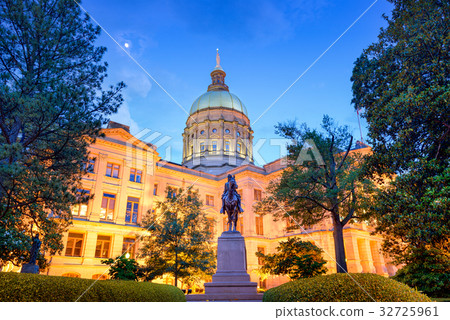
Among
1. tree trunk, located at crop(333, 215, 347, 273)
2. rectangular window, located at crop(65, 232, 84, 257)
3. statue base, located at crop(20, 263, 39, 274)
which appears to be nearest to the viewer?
statue base, located at crop(20, 263, 39, 274)

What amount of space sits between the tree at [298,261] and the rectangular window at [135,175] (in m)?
22.8

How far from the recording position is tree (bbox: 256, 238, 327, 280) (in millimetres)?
21844

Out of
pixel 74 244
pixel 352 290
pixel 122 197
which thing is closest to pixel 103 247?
pixel 74 244

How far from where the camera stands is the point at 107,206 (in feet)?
121

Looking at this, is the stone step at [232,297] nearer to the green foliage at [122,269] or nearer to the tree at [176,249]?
the green foliage at [122,269]

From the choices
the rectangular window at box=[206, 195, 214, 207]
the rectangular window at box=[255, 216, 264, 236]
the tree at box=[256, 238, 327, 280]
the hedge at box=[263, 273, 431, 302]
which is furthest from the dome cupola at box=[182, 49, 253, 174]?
the hedge at box=[263, 273, 431, 302]

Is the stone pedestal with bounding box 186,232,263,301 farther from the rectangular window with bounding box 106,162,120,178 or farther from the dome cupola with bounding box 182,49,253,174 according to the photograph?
the dome cupola with bounding box 182,49,253,174

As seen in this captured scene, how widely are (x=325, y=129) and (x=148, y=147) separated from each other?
2637 centimetres

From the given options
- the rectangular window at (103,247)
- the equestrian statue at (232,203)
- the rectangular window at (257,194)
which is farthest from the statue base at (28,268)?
the rectangular window at (257,194)

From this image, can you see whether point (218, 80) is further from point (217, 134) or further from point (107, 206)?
point (107, 206)

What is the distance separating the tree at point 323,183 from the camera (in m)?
20.3

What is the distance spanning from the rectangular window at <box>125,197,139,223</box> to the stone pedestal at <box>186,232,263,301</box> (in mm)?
26129

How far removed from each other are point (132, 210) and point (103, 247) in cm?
589
